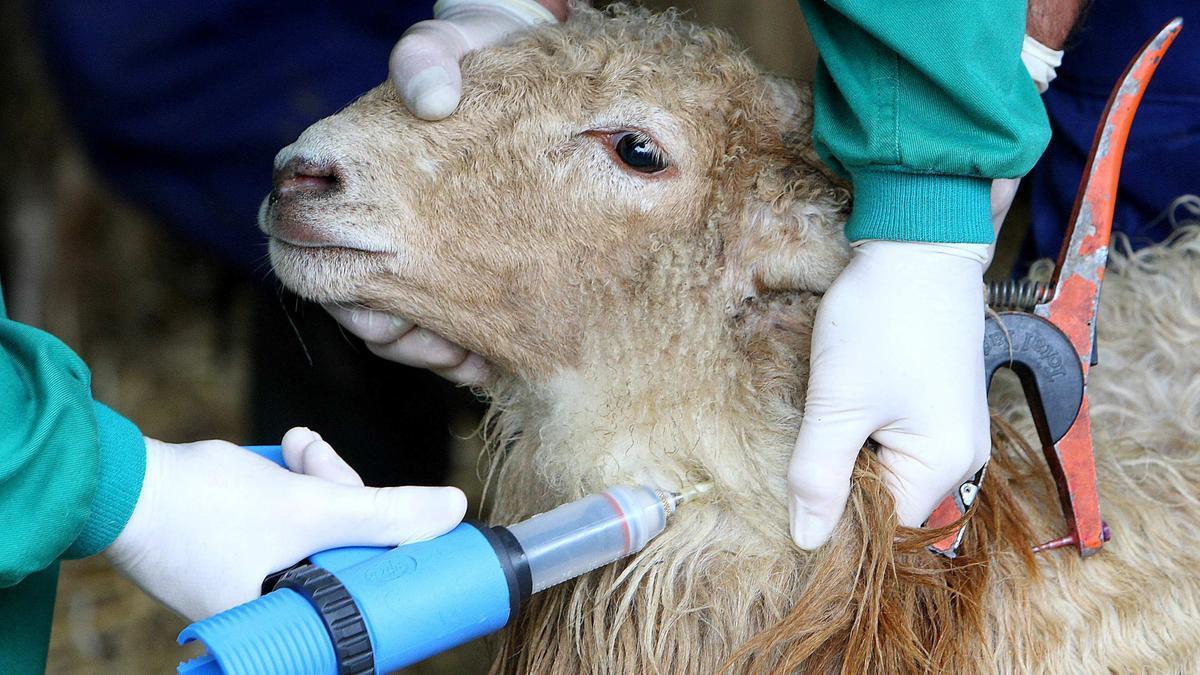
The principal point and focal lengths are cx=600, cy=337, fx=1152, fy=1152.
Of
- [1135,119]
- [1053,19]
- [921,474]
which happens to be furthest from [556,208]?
[1135,119]

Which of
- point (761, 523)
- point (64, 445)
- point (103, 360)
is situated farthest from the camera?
→ point (103, 360)

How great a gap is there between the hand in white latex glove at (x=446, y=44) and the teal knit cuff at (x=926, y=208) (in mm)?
565

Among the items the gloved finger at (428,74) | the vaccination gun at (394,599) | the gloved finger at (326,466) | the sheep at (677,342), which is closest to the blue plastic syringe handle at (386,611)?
the vaccination gun at (394,599)

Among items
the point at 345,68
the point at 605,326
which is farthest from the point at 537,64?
the point at 345,68

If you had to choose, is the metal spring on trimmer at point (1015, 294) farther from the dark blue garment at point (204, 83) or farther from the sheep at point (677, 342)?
the dark blue garment at point (204, 83)

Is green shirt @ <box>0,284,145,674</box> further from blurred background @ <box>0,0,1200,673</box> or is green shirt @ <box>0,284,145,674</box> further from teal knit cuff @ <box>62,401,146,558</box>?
blurred background @ <box>0,0,1200,673</box>

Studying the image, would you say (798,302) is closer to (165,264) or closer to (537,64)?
(537,64)

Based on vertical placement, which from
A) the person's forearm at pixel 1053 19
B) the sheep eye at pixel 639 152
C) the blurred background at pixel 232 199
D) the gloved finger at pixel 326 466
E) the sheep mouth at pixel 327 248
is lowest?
the blurred background at pixel 232 199

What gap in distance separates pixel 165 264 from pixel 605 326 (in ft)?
12.7

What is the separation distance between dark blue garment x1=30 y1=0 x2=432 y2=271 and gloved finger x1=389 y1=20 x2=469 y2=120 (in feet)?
3.08

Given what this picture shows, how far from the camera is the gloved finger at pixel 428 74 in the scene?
152 cm

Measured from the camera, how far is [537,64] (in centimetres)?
161

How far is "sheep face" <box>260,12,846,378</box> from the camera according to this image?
1493 mm

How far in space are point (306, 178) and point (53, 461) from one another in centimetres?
51
